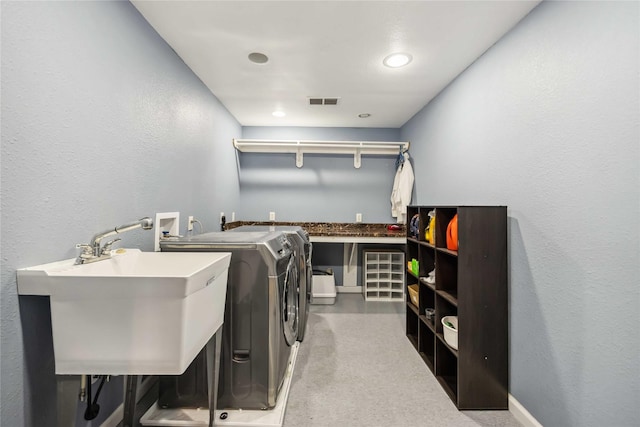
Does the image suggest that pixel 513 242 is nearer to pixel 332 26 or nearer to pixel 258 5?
pixel 332 26

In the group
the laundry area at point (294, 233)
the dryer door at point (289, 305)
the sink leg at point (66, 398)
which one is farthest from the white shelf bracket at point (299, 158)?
the sink leg at point (66, 398)

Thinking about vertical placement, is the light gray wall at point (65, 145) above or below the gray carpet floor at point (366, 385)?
above

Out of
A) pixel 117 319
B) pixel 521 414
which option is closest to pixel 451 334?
pixel 521 414

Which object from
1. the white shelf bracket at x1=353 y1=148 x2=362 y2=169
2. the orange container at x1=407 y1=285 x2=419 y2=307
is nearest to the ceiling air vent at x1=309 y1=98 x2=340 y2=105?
the white shelf bracket at x1=353 y1=148 x2=362 y2=169

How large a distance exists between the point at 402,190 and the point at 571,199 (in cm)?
219

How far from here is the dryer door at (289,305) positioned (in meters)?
1.68

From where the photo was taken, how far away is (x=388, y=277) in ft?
11.9

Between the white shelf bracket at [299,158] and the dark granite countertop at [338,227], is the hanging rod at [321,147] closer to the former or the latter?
the white shelf bracket at [299,158]

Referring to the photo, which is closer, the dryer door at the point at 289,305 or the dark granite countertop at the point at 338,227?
the dryer door at the point at 289,305

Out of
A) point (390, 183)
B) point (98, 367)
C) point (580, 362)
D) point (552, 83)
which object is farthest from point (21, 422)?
point (390, 183)

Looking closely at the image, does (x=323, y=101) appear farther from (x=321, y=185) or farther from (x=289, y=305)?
(x=289, y=305)

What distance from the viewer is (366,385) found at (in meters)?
1.83

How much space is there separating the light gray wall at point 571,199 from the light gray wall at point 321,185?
2010mm

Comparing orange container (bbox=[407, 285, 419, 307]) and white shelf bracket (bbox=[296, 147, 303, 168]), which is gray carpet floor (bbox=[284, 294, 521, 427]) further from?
white shelf bracket (bbox=[296, 147, 303, 168])
